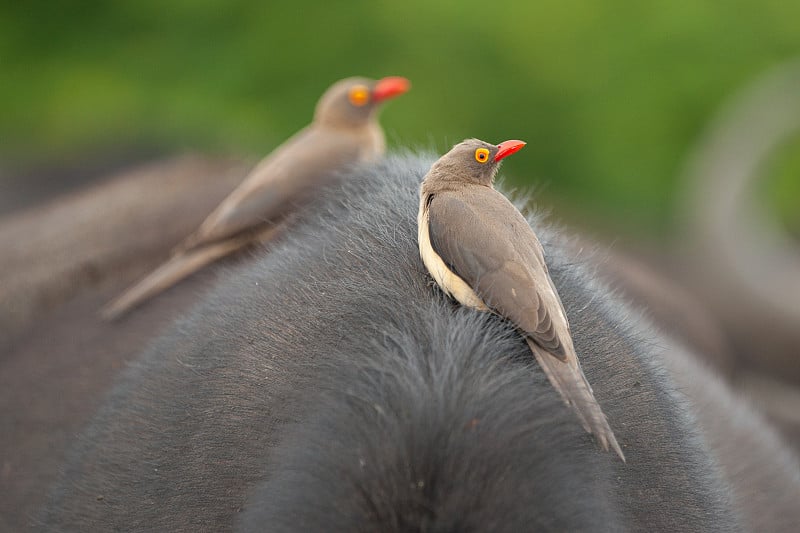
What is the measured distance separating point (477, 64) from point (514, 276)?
5938mm

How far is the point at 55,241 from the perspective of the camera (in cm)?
326

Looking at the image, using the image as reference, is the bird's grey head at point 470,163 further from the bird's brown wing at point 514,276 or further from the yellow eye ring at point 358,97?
the yellow eye ring at point 358,97

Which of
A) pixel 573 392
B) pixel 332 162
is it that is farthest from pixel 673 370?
pixel 573 392

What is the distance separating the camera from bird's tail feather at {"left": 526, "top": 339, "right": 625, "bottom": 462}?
139 centimetres

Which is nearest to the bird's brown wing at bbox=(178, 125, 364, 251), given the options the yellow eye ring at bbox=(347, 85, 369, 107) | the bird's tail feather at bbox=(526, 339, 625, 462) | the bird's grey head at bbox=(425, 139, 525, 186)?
the yellow eye ring at bbox=(347, 85, 369, 107)

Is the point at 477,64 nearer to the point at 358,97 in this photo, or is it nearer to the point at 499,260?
the point at 358,97

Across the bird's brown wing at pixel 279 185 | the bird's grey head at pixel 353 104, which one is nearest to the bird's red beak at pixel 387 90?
the bird's grey head at pixel 353 104

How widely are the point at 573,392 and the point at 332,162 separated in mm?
1077

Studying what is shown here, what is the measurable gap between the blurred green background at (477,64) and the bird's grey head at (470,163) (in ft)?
17.5

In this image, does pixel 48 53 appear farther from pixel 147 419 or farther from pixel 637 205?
pixel 147 419

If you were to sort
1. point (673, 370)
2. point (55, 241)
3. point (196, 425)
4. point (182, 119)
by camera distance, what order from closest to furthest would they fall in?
1. point (196, 425)
2. point (673, 370)
3. point (55, 241)
4. point (182, 119)

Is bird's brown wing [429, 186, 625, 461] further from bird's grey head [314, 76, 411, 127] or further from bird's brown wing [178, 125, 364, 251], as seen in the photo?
bird's grey head [314, 76, 411, 127]

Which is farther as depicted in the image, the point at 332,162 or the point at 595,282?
the point at 332,162

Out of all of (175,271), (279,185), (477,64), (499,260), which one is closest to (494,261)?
(499,260)
